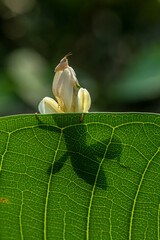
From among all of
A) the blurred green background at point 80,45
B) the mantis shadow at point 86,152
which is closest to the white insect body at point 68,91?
the mantis shadow at point 86,152

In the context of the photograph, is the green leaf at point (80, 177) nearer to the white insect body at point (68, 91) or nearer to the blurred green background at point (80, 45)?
the white insect body at point (68, 91)

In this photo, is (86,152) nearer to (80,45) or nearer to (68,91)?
(68,91)

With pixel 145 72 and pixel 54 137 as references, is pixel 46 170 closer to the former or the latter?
pixel 54 137

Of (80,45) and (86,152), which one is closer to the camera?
(86,152)

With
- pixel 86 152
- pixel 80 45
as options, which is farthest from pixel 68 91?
pixel 80 45

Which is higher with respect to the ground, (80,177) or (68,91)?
(68,91)

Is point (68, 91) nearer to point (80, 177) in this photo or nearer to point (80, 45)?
point (80, 177)

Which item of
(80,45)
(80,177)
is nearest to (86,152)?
(80,177)

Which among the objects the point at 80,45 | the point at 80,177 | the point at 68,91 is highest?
the point at 80,45
